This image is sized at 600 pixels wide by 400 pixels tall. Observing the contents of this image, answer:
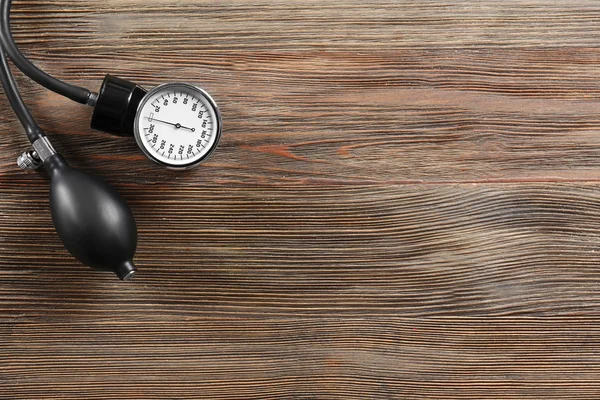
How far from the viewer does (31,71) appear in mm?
857

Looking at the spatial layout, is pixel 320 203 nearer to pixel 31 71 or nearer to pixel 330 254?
pixel 330 254

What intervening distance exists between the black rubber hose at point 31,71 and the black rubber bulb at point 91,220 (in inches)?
3.8

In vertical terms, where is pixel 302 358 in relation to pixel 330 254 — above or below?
below

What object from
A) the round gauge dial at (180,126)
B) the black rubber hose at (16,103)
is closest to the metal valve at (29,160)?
the black rubber hose at (16,103)

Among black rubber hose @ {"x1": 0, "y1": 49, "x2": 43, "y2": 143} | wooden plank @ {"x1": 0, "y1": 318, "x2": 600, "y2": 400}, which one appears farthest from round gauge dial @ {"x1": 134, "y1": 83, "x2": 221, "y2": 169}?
wooden plank @ {"x1": 0, "y1": 318, "x2": 600, "y2": 400}

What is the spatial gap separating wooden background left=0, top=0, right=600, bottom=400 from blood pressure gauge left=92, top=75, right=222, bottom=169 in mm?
51

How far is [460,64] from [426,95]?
0.08 m

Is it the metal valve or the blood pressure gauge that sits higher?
the blood pressure gauge

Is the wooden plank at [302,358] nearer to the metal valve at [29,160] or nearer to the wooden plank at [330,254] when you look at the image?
the wooden plank at [330,254]

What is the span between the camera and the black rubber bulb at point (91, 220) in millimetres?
837

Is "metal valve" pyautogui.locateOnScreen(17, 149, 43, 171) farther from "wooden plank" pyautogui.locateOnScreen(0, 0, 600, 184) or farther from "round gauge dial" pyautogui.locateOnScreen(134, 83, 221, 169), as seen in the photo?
"round gauge dial" pyautogui.locateOnScreen(134, 83, 221, 169)

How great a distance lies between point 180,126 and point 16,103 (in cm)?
24

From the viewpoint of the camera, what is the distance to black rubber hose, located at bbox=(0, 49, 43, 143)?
870 mm

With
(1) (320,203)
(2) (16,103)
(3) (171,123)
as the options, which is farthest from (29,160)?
(1) (320,203)
